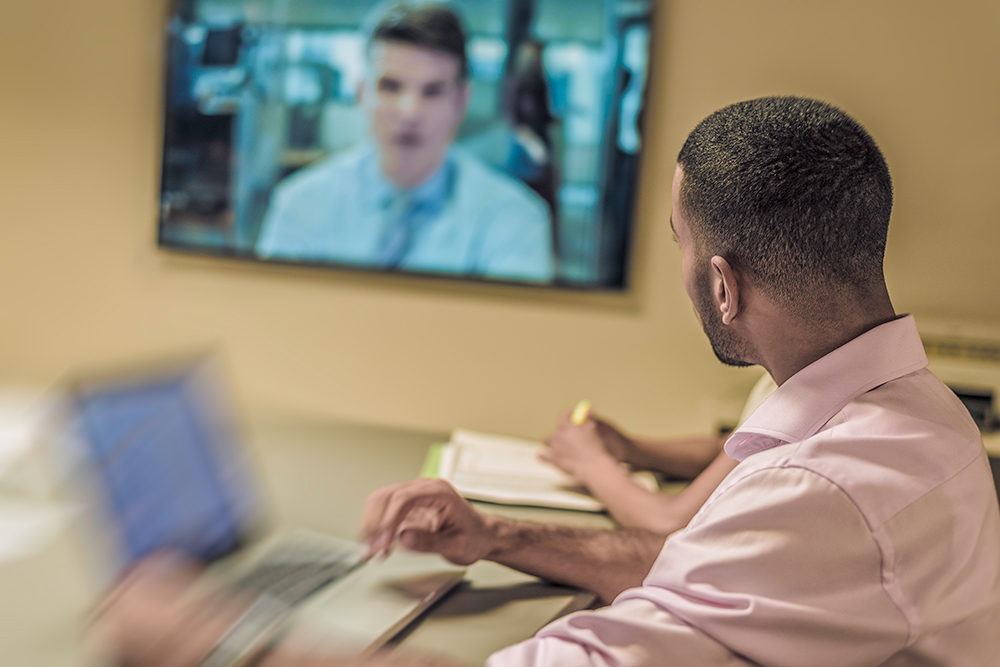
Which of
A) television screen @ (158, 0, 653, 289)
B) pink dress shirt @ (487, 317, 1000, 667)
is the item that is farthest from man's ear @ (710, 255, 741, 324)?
television screen @ (158, 0, 653, 289)

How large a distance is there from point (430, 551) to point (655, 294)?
1037mm

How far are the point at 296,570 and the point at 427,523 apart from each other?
17 cm

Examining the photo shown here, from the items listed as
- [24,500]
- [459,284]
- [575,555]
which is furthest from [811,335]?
[459,284]

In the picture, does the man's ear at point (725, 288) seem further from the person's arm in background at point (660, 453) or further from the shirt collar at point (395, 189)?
the shirt collar at point (395, 189)

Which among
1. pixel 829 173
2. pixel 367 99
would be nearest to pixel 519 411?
pixel 367 99

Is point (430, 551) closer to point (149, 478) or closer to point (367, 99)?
point (149, 478)

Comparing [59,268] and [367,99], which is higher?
[367,99]

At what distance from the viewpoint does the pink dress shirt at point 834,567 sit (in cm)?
62

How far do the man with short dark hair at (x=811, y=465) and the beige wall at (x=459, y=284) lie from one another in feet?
2.99

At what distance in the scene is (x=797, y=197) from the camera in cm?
71

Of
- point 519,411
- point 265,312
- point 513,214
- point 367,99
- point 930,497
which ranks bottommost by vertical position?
point 519,411

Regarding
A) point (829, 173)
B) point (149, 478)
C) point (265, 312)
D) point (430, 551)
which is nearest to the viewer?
point (149, 478)

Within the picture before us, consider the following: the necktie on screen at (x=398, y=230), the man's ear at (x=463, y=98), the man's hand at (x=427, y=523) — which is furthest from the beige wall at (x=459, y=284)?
the man's hand at (x=427, y=523)

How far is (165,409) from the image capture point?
1.99ft
